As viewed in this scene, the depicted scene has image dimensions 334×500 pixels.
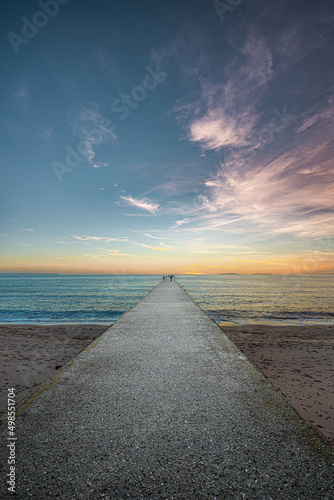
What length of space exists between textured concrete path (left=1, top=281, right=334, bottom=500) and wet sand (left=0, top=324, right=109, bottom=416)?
8.10ft

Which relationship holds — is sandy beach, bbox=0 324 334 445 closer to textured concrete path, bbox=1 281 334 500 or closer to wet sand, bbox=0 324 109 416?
wet sand, bbox=0 324 109 416

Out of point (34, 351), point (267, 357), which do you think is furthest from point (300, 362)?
point (34, 351)

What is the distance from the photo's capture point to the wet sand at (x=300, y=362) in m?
4.89

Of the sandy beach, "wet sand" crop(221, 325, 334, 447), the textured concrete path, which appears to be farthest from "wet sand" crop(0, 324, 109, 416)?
"wet sand" crop(221, 325, 334, 447)

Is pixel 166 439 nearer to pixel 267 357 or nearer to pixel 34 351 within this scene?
pixel 267 357

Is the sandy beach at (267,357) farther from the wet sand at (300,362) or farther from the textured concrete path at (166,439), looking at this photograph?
the textured concrete path at (166,439)

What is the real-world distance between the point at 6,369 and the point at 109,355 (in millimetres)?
4204

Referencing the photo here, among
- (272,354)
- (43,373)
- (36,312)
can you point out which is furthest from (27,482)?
(36,312)

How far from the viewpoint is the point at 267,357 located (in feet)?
28.4

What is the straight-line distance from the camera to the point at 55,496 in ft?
6.34

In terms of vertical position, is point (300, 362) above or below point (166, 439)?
below

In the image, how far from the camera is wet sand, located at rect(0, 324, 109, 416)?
6234 millimetres

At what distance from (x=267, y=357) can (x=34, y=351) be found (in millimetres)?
8840

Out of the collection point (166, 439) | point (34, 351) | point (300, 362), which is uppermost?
point (166, 439)
